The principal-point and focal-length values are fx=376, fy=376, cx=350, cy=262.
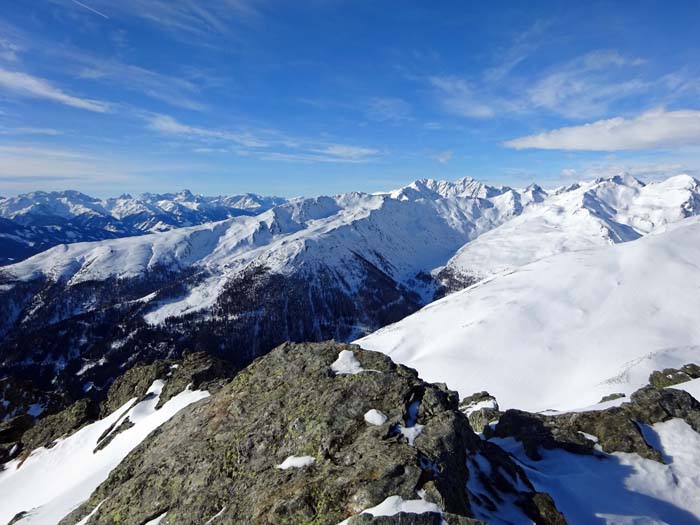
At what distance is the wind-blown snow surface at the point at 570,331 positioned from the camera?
58.7 m

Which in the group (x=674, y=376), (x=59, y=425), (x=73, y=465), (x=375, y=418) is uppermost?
(x=375, y=418)

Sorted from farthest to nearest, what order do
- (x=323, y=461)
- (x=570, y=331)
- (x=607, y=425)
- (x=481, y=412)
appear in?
(x=570, y=331) → (x=481, y=412) → (x=607, y=425) → (x=323, y=461)

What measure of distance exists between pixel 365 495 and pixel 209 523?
21.9ft

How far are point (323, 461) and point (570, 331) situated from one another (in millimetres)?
82784

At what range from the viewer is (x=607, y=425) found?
23547mm

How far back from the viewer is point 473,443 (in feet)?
58.8

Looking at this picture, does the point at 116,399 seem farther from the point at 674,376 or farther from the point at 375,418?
the point at 674,376

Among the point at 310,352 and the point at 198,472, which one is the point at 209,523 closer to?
the point at 198,472


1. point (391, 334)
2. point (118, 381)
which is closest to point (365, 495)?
point (118, 381)

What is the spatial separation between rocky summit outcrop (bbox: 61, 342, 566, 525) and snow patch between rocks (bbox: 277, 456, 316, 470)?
2.3 inches

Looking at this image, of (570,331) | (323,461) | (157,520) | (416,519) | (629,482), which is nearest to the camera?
(416,519)

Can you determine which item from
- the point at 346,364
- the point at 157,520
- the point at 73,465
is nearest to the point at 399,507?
the point at 346,364

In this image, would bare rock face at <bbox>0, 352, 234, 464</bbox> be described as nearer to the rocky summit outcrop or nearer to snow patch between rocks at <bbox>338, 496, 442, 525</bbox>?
the rocky summit outcrop

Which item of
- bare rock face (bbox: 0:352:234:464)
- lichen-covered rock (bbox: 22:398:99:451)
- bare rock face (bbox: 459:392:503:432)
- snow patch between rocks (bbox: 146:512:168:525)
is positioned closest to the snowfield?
bare rock face (bbox: 459:392:503:432)
